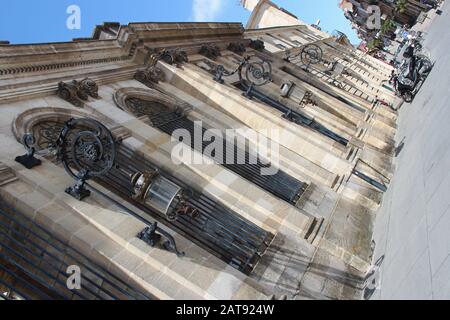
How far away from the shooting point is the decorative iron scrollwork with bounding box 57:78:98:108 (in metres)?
12.8

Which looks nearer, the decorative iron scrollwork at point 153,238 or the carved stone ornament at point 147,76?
the decorative iron scrollwork at point 153,238

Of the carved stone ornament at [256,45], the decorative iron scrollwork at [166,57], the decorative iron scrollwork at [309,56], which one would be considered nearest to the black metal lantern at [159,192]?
the decorative iron scrollwork at [166,57]

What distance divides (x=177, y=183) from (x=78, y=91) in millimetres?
5457

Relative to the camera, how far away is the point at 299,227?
1048 cm

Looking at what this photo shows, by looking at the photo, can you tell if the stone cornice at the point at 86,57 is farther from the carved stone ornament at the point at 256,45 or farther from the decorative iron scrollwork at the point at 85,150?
the carved stone ornament at the point at 256,45
